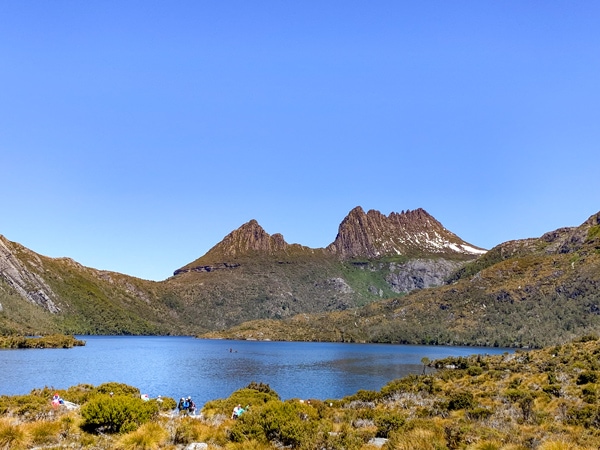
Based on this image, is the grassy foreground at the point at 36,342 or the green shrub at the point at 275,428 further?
the grassy foreground at the point at 36,342

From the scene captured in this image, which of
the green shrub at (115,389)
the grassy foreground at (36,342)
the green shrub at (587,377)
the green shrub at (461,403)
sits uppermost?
the green shrub at (587,377)

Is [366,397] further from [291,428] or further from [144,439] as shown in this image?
[144,439]

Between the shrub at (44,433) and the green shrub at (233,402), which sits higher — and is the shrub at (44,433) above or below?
above

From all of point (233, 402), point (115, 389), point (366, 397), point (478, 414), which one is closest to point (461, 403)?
point (478, 414)

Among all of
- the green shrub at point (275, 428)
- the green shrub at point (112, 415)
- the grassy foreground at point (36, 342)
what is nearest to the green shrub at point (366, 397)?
the green shrub at point (275, 428)

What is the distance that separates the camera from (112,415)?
17.2m

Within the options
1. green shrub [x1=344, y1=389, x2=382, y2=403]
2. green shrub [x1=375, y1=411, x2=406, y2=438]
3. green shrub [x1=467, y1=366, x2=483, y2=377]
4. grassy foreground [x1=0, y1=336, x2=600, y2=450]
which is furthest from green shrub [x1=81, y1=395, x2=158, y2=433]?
green shrub [x1=467, y1=366, x2=483, y2=377]

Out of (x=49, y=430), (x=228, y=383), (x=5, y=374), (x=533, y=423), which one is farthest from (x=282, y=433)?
(x=5, y=374)

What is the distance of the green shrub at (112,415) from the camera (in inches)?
675

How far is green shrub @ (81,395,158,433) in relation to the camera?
56.3ft

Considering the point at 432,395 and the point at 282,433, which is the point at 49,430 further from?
the point at 432,395

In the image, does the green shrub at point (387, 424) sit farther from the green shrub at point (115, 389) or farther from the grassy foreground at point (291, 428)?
the green shrub at point (115, 389)

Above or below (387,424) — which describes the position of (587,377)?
below

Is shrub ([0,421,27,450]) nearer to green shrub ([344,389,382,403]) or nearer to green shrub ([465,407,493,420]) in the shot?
green shrub ([465,407,493,420])
